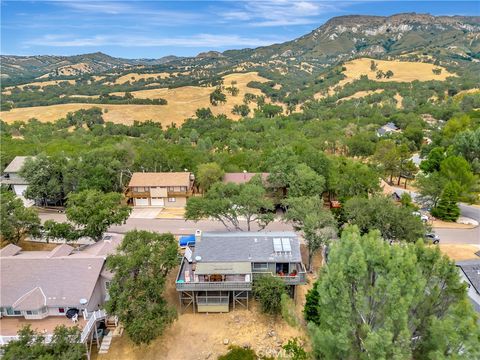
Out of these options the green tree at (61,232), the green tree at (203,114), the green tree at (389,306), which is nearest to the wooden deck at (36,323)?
the green tree at (61,232)

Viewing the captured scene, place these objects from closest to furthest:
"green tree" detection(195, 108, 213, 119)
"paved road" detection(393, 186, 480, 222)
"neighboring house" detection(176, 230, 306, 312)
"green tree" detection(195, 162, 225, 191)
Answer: "neighboring house" detection(176, 230, 306, 312) < "paved road" detection(393, 186, 480, 222) < "green tree" detection(195, 162, 225, 191) < "green tree" detection(195, 108, 213, 119)

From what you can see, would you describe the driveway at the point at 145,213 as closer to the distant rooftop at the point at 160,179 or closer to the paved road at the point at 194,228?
the paved road at the point at 194,228

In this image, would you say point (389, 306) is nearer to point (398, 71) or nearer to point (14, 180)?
point (14, 180)

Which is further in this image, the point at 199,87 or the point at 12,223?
the point at 199,87

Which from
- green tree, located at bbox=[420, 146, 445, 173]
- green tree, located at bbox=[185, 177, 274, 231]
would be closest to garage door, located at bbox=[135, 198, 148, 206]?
green tree, located at bbox=[185, 177, 274, 231]

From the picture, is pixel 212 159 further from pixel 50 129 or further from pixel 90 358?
pixel 50 129

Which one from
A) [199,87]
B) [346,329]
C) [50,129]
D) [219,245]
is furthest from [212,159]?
[199,87]

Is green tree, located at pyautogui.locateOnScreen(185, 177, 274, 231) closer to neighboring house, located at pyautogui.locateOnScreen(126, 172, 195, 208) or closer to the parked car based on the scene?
neighboring house, located at pyautogui.locateOnScreen(126, 172, 195, 208)
